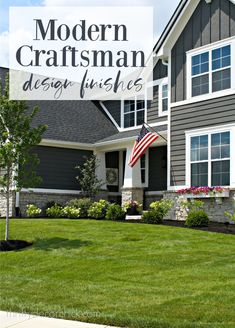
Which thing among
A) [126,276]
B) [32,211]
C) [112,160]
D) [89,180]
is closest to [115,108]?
[112,160]

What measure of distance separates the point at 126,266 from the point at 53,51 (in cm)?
1404

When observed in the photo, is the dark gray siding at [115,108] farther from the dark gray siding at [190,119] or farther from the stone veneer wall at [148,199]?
the dark gray siding at [190,119]

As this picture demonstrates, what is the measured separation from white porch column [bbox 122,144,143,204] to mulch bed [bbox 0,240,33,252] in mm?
8330

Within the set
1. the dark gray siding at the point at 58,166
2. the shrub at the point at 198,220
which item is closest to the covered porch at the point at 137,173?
the dark gray siding at the point at 58,166

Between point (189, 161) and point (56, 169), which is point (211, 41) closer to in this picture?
point (189, 161)

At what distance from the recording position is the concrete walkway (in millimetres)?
6973

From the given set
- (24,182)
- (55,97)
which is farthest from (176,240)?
(55,97)

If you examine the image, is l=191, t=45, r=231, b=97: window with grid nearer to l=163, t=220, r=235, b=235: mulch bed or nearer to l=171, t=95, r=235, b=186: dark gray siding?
l=171, t=95, r=235, b=186: dark gray siding

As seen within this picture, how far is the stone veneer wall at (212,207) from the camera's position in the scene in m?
16.3

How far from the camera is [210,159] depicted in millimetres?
17031

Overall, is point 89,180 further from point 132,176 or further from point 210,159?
point 210,159

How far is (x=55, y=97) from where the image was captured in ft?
87.8

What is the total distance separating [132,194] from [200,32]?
7304 millimetres

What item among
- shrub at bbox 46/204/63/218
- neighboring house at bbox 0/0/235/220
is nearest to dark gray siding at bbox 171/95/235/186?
neighboring house at bbox 0/0/235/220
